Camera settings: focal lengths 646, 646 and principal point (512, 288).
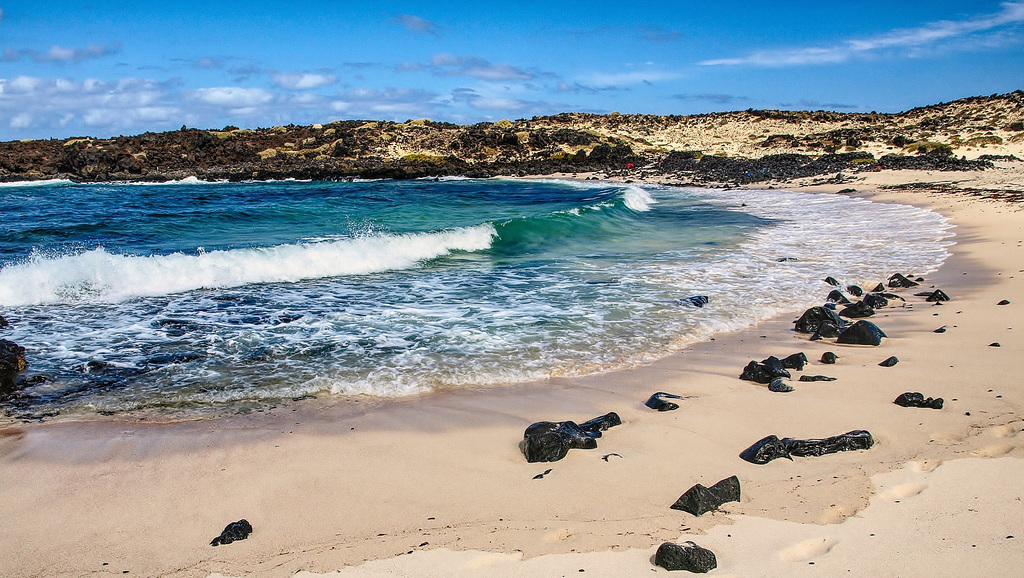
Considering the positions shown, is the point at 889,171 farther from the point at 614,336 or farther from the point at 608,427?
the point at 608,427

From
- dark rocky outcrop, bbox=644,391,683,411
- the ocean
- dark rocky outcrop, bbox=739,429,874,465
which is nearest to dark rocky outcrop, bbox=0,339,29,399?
the ocean

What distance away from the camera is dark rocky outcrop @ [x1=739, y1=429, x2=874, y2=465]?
11.4ft

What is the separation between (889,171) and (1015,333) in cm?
2466

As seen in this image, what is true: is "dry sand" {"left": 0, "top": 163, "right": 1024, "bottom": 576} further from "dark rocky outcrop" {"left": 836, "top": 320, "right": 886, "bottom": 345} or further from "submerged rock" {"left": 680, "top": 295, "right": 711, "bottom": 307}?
"submerged rock" {"left": 680, "top": 295, "right": 711, "bottom": 307}

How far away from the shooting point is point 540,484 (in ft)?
10.9

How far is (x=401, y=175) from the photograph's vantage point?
38.0m

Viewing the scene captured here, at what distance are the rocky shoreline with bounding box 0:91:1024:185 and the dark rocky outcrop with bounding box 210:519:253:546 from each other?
→ 29.3m

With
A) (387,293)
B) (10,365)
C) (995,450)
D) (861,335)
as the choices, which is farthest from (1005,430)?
(10,365)

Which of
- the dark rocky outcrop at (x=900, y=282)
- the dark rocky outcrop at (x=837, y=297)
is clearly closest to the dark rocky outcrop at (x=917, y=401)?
the dark rocky outcrop at (x=837, y=297)

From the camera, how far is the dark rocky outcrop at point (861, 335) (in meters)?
5.75

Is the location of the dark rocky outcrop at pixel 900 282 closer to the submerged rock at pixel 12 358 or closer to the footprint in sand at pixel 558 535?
the footprint in sand at pixel 558 535

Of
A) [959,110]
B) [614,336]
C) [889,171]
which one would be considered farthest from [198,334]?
[959,110]

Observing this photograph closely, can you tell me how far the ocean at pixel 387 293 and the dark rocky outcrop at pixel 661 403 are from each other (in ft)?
3.17

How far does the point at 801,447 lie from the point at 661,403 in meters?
1.04
